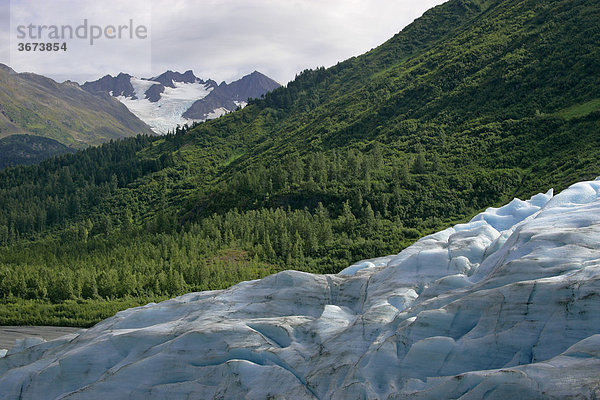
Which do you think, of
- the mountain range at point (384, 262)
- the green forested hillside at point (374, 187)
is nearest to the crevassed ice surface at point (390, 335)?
the mountain range at point (384, 262)

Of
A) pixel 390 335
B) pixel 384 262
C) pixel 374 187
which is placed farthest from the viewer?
pixel 374 187

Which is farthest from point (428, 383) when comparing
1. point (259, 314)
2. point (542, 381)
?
point (259, 314)

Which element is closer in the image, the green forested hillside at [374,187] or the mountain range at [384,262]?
the mountain range at [384,262]

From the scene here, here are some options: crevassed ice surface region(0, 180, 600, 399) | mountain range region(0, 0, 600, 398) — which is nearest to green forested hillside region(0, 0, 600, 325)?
mountain range region(0, 0, 600, 398)

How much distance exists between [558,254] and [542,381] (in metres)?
7.94

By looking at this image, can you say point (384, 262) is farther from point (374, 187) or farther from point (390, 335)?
point (374, 187)

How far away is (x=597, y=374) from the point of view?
611 inches

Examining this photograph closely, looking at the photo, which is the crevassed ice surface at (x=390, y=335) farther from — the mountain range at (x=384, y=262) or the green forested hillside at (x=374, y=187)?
the green forested hillside at (x=374, y=187)

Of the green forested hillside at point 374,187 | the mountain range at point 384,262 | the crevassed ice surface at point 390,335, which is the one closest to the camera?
the crevassed ice surface at point 390,335

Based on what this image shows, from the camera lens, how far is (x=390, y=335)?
23.5 m

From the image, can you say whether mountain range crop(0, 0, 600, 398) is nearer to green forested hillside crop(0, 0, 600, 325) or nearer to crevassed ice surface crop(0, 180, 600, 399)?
crevassed ice surface crop(0, 180, 600, 399)

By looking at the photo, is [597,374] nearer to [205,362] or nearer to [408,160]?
[205,362]

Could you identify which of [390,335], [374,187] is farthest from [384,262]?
[374,187]

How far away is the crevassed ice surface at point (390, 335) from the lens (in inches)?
727
